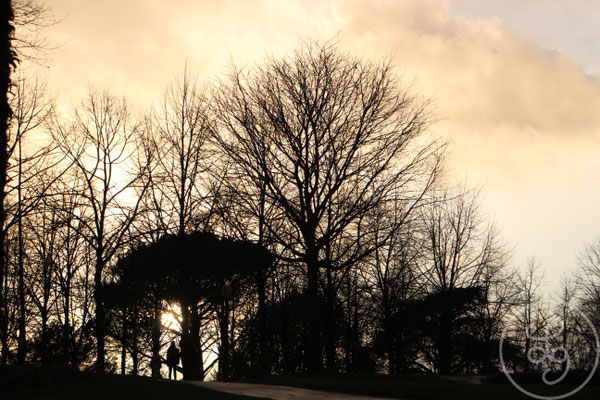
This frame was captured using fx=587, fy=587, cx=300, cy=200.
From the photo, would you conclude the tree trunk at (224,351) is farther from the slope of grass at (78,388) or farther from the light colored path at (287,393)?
the light colored path at (287,393)

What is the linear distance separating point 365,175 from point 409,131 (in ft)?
9.18

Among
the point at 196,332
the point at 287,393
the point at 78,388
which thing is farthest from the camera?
the point at 196,332

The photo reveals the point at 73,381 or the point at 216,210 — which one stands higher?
the point at 216,210

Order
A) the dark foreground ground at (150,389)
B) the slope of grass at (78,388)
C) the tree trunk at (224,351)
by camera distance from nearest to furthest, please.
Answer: the slope of grass at (78,388) → the dark foreground ground at (150,389) → the tree trunk at (224,351)

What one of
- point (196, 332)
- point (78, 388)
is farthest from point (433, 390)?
point (196, 332)

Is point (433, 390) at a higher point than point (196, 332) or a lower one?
lower

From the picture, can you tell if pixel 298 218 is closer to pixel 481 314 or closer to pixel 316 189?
pixel 316 189

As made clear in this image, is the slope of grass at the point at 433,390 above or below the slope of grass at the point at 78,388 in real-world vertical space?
below

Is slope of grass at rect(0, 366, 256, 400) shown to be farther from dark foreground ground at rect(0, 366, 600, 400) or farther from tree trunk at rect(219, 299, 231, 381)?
tree trunk at rect(219, 299, 231, 381)

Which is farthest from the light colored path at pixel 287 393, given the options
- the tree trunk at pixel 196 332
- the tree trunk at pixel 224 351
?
the tree trunk at pixel 196 332

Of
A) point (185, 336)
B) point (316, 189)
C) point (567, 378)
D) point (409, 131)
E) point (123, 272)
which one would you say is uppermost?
point (409, 131)

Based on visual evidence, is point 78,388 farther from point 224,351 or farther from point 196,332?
point 196,332

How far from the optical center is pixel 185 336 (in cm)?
Answer: 2725

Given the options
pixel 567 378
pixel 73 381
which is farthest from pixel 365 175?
pixel 73 381
